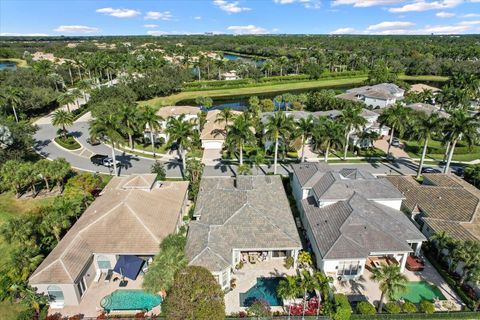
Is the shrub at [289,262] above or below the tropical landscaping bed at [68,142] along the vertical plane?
below

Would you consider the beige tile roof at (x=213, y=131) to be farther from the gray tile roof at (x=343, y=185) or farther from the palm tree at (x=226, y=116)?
the gray tile roof at (x=343, y=185)

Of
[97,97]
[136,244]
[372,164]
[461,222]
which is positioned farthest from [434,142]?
[97,97]

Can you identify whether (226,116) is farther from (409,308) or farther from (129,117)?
(409,308)

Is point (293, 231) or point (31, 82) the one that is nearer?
point (293, 231)

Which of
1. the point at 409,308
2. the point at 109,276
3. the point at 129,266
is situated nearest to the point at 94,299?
the point at 109,276

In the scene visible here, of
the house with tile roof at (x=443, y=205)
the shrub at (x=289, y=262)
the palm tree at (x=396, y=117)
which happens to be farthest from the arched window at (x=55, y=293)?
the palm tree at (x=396, y=117)

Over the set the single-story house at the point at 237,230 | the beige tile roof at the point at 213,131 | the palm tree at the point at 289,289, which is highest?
the beige tile roof at the point at 213,131

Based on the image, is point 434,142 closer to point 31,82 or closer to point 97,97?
point 97,97

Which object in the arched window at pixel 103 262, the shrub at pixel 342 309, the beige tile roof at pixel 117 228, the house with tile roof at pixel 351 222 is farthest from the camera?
the arched window at pixel 103 262
